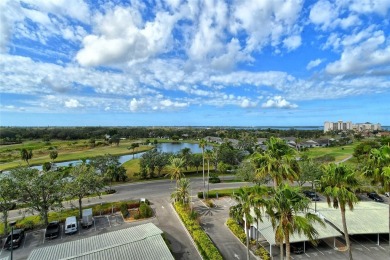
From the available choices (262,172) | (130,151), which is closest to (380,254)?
(262,172)

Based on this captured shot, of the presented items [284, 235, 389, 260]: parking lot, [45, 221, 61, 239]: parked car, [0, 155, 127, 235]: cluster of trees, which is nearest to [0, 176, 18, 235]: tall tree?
[0, 155, 127, 235]: cluster of trees

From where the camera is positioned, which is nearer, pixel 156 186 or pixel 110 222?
pixel 110 222

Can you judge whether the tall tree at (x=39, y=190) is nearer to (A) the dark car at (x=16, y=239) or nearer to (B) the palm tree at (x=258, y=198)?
(A) the dark car at (x=16, y=239)

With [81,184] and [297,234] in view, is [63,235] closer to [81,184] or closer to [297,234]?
[81,184]

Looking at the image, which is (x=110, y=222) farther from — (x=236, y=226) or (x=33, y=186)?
(x=236, y=226)

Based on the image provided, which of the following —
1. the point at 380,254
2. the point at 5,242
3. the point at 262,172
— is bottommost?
the point at 380,254

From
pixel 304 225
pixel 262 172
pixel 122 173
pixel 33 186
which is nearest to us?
pixel 304 225

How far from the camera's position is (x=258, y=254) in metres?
24.9

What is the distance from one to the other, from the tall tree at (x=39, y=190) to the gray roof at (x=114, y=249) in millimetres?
8353

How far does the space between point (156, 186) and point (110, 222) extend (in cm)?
1808

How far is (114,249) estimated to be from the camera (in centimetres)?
2128

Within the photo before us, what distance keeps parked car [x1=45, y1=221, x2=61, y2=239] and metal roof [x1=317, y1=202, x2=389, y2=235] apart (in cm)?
3165

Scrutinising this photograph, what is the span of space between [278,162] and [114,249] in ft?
51.5

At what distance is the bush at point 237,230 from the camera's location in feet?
91.5
